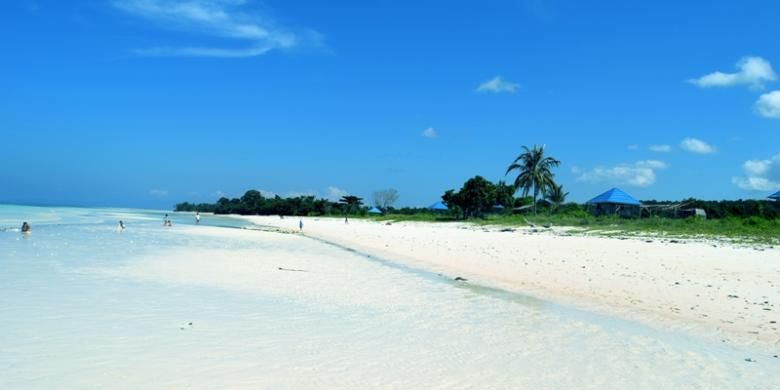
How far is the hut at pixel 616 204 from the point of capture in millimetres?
48062

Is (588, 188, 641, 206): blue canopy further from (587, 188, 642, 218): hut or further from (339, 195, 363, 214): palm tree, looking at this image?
(339, 195, 363, 214): palm tree

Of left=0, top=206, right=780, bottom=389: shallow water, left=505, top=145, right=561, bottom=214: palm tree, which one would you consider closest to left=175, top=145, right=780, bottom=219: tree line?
left=505, top=145, right=561, bottom=214: palm tree

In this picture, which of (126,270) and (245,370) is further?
(126,270)

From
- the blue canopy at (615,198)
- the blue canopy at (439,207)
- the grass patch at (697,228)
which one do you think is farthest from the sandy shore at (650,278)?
the blue canopy at (439,207)

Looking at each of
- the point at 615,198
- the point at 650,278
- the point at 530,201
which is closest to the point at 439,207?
the point at 530,201

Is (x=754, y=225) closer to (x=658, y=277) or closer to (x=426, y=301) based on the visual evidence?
(x=658, y=277)

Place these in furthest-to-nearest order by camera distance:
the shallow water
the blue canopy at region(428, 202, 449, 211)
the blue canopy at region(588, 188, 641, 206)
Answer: the blue canopy at region(428, 202, 449, 211), the blue canopy at region(588, 188, 641, 206), the shallow water

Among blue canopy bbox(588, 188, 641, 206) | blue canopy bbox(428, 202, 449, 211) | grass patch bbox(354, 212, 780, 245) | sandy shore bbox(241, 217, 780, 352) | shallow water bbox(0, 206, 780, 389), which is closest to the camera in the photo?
shallow water bbox(0, 206, 780, 389)

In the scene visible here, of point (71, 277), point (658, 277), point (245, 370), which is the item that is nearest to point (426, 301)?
point (245, 370)

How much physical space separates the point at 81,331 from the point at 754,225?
36.0m

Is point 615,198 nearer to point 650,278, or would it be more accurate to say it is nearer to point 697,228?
point 697,228

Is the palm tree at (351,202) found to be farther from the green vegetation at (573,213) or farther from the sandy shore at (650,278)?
the sandy shore at (650,278)

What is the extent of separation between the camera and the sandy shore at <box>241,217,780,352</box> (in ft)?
30.2

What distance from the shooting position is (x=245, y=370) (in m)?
5.79
